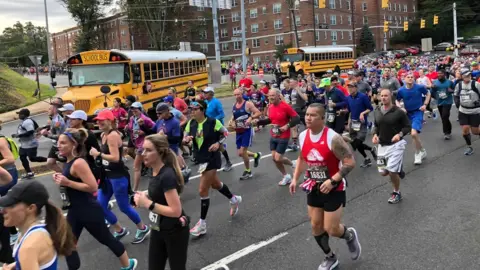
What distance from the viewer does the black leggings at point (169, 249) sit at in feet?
12.1

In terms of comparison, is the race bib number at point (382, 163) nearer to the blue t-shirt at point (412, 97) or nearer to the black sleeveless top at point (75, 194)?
the blue t-shirt at point (412, 97)

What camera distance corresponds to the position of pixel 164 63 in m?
17.9

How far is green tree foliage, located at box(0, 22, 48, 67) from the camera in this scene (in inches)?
4338

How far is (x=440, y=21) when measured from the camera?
88188mm

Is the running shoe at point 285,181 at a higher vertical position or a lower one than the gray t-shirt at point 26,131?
lower

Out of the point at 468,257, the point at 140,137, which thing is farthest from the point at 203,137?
the point at 468,257

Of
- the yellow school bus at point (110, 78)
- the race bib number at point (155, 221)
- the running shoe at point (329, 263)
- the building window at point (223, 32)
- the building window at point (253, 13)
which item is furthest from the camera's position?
the building window at point (223, 32)

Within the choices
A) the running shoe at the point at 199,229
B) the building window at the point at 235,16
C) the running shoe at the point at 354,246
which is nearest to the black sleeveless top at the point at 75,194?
the running shoe at the point at 199,229

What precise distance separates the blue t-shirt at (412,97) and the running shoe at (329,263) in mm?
5502

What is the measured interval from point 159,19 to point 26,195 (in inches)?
2508

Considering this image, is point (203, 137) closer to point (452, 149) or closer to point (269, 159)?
point (269, 159)

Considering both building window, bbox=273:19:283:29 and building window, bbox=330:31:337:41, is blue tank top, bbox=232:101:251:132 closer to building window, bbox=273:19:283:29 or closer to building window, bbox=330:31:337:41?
building window, bbox=273:19:283:29

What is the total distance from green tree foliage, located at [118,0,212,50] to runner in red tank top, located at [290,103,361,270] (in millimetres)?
61080

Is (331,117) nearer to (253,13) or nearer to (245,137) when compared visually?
(245,137)
